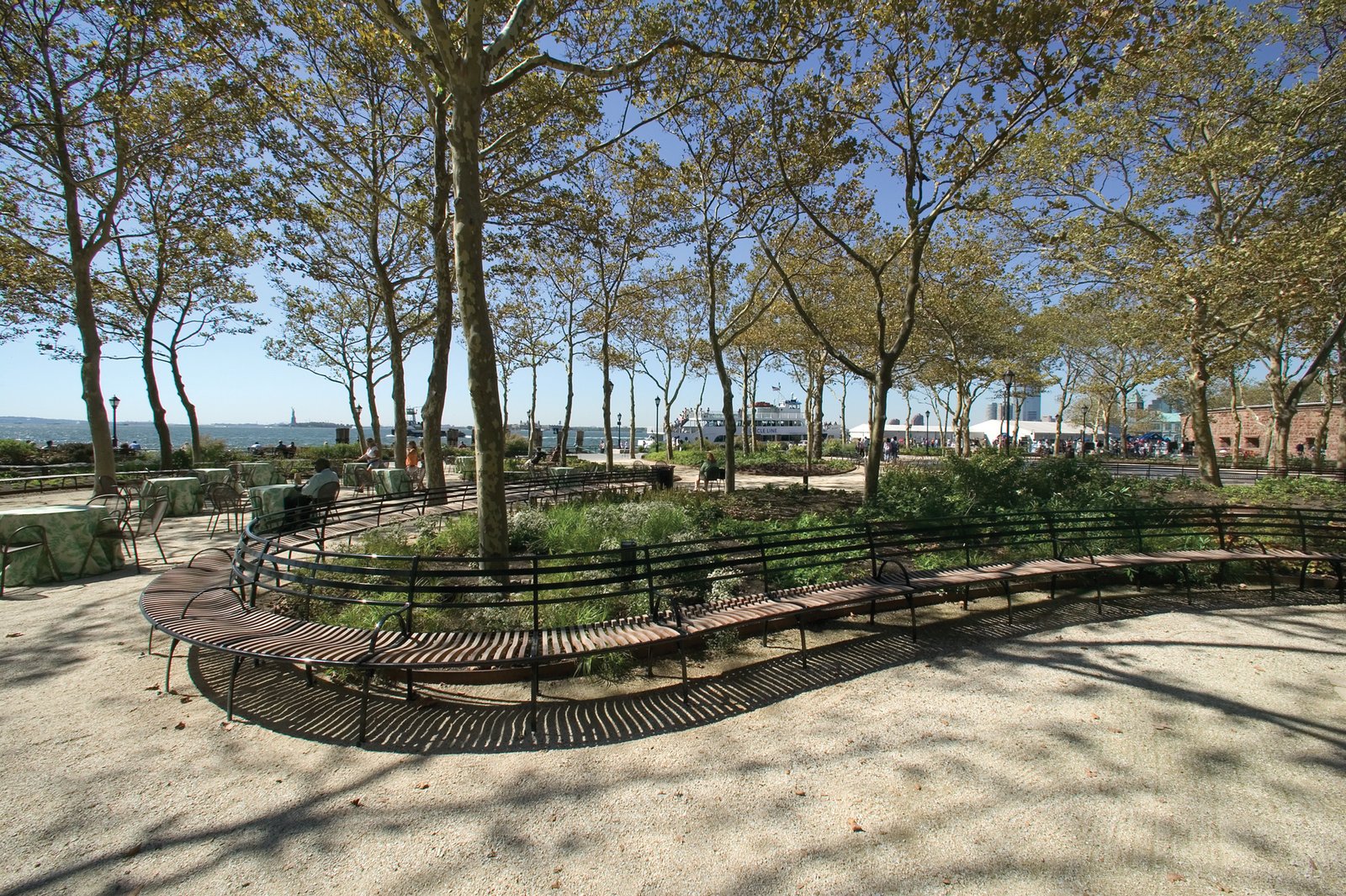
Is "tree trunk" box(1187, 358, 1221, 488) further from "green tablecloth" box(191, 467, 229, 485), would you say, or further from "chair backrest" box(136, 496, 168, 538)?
"green tablecloth" box(191, 467, 229, 485)

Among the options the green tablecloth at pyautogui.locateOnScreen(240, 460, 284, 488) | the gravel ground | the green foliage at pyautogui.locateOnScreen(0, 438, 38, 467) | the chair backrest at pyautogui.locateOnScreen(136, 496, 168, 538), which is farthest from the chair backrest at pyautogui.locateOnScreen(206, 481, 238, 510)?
the green foliage at pyautogui.locateOnScreen(0, 438, 38, 467)

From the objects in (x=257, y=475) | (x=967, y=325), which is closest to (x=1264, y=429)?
(x=967, y=325)

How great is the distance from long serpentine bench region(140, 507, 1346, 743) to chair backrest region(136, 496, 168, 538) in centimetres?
196

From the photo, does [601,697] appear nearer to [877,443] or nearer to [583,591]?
[583,591]

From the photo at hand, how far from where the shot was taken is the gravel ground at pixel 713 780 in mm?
2324

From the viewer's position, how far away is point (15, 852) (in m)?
2.41

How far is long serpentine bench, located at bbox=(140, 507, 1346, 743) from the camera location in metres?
3.71

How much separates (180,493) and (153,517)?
5449 mm

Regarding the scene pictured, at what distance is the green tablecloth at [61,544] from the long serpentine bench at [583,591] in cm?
206

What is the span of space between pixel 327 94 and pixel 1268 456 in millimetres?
38721

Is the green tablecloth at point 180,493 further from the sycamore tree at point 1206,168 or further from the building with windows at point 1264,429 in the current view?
the building with windows at point 1264,429

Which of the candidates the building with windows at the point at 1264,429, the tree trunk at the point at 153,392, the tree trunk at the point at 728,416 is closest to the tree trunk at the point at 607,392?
the tree trunk at the point at 728,416

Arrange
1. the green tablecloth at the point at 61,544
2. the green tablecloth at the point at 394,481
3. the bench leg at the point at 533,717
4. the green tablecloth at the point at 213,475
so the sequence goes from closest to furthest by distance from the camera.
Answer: the bench leg at the point at 533,717 < the green tablecloth at the point at 61,544 < the green tablecloth at the point at 394,481 < the green tablecloth at the point at 213,475

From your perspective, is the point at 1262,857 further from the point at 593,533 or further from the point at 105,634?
the point at 105,634
